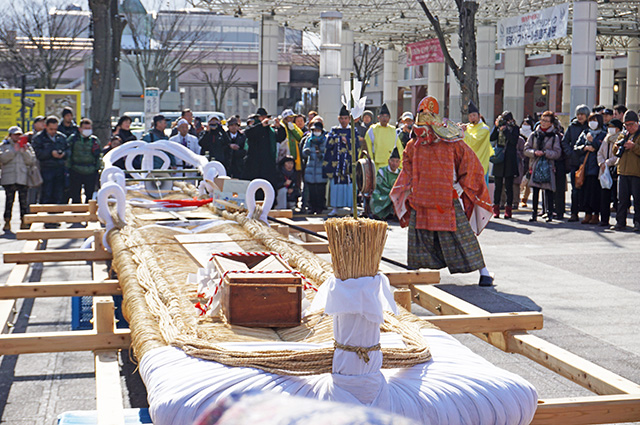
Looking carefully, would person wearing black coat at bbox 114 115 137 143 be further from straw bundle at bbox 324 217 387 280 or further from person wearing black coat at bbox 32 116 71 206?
straw bundle at bbox 324 217 387 280

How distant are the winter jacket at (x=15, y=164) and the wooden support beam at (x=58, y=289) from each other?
8.01 metres

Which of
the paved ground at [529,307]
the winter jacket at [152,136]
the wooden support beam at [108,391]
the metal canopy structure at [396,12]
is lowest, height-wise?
the paved ground at [529,307]

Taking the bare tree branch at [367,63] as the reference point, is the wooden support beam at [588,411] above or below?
below

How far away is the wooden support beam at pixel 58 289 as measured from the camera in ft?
16.5

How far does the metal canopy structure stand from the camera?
2522 cm

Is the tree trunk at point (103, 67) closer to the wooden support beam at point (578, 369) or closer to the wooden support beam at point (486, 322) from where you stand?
the wooden support beam at point (486, 322)

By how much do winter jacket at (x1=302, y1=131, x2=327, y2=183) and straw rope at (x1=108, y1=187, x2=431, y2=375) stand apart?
845cm

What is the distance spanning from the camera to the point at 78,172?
13453mm

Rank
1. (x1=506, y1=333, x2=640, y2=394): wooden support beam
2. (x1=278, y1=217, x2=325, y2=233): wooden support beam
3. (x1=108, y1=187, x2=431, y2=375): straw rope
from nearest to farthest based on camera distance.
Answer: (x1=108, y1=187, x2=431, y2=375): straw rope, (x1=506, y1=333, x2=640, y2=394): wooden support beam, (x1=278, y1=217, x2=325, y2=233): wooden support beam

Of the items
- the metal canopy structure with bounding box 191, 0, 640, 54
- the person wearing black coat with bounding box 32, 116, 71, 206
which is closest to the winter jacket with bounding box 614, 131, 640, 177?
the person wearing black coat with bounding box 32, 116, 71, 206

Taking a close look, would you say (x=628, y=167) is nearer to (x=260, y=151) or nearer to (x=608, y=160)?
(x=608, y=160)

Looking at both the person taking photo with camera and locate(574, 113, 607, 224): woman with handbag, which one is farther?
locate(574, 113, 607, 224): woman with handbag

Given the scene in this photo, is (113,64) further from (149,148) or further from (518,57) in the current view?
(518,57)

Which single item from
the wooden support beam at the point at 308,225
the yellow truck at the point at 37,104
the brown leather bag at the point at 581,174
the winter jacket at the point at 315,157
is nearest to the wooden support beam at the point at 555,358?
the wooden support beam at the point at 308,225
